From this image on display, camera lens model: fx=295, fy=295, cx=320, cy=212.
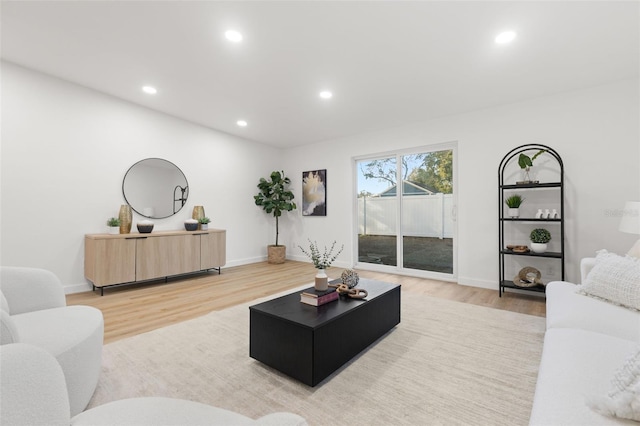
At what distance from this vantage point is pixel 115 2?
7.27 ft

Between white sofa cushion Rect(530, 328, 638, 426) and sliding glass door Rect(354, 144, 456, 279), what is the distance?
10.6ft

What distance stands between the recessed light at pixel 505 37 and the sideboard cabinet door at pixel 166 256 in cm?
448

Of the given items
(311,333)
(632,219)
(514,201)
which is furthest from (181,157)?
(632,219)

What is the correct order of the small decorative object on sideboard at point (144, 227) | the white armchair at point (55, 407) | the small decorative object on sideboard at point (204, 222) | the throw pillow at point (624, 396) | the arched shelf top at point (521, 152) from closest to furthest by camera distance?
1. the white armchair at point (55, 407)
2. the throw pillow at point (624, 396)
3. the arched shelf top at point (521, 152)
4. the small decorative object on sideboard at point (144, 227)
5. the small decorative object on sideboard at point (204, 222)

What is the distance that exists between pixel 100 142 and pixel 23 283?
2.86 metres

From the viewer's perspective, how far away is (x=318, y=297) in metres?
2.11

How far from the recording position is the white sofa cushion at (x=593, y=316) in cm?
153

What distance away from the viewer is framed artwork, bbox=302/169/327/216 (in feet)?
19.8

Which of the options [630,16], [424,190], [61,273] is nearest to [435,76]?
[630,16]

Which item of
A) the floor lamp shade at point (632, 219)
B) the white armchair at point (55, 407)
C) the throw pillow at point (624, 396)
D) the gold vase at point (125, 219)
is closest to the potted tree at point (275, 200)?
the gold vase at point (125, 219)

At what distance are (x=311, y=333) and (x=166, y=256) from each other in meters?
3.33

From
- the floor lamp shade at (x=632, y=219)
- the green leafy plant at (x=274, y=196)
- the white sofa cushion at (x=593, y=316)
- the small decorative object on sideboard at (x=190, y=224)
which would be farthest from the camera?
the green leafy plant at (x=274, y=196)

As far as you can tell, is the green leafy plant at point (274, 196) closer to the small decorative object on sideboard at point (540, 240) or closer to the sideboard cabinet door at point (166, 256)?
the sideboard cabinet door at point (166, 256)

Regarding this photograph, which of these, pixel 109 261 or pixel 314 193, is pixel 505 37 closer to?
pixel 314 193
